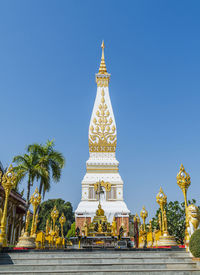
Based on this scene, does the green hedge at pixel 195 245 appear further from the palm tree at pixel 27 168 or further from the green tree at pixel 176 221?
the green tree at pixel 176 221

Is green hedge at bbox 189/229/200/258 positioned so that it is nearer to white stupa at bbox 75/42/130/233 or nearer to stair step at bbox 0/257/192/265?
stair step at bbox 0/257/192/265

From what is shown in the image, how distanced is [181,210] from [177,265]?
25.2 metres

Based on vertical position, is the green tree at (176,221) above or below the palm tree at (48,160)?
below

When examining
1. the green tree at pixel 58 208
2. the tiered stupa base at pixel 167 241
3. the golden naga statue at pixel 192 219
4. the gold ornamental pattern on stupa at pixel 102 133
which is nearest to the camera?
the golden naga statue at pixel 192 219

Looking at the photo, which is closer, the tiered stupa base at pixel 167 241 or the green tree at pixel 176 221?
the tiered stupa base at pixel 167 241

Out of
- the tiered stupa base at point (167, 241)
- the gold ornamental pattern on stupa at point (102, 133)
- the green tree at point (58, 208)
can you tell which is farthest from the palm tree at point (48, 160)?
the green tree at point (58, 208)

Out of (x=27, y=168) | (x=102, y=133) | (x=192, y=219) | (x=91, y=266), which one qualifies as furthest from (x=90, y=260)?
(x=102, y=133)

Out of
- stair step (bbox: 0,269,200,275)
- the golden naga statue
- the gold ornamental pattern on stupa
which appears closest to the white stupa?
the gold ornamental pattern on stupa

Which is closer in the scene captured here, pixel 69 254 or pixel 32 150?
pixel 69 254

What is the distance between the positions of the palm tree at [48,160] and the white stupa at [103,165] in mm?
12479

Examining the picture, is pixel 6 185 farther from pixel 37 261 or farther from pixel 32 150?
pixel 32 150

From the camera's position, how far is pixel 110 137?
40594 millimetres

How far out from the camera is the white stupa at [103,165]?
3316cm

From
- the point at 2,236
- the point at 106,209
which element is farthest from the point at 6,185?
the point at 106,209
